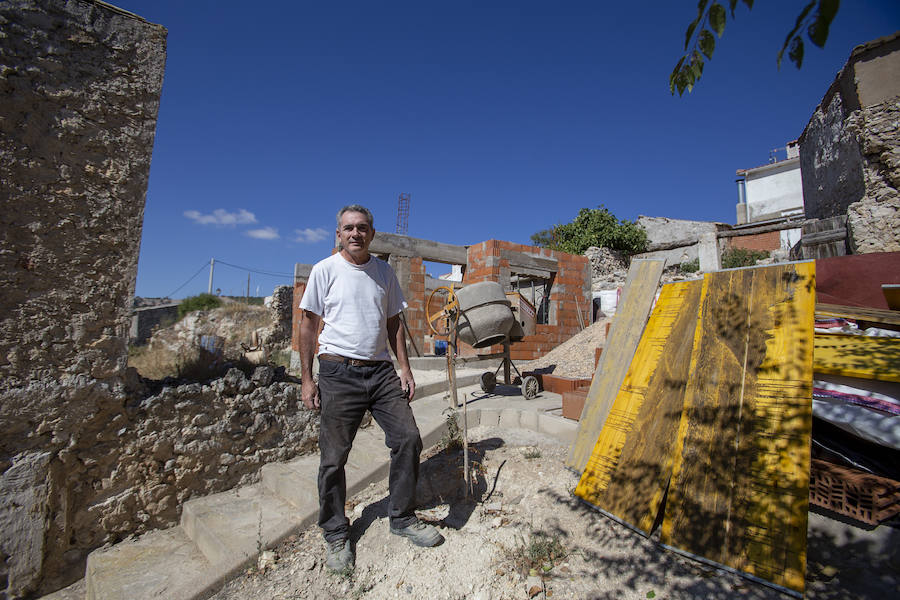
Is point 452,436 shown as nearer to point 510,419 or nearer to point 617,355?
point 510,419

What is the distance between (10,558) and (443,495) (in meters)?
2.79

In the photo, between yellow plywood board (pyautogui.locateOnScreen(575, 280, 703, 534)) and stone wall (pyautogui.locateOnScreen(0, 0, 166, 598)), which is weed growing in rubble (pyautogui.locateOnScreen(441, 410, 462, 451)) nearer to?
yellow plywood board (pyautogui.locateOnScreen(575, 280, 703, 534))

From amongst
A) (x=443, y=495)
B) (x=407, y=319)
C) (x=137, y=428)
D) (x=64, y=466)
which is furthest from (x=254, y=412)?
(x=407, y=319)

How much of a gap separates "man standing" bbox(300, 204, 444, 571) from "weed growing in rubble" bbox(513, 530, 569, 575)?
19.6 inches

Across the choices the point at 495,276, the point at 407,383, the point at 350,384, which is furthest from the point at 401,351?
the point at 495,276

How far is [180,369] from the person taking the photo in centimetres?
383

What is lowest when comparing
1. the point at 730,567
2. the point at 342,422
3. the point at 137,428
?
the point at 730,567

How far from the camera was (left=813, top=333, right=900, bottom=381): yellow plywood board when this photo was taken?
247 centimetres

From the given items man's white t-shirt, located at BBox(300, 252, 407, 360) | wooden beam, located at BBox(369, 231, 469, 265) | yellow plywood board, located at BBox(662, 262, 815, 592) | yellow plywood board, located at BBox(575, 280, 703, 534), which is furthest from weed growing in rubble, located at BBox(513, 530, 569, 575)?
wooden beam, located at BBox(369, 231, 469, 265)

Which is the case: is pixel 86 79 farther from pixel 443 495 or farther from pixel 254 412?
pixel 443 495

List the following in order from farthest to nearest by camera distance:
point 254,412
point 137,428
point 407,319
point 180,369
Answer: point 407,319
point 180,369
point 254,412
point 137,428

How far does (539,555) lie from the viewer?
2355 mm

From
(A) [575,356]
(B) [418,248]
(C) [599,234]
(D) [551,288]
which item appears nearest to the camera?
(A) [575,356]

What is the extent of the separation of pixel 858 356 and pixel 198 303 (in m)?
27.3
